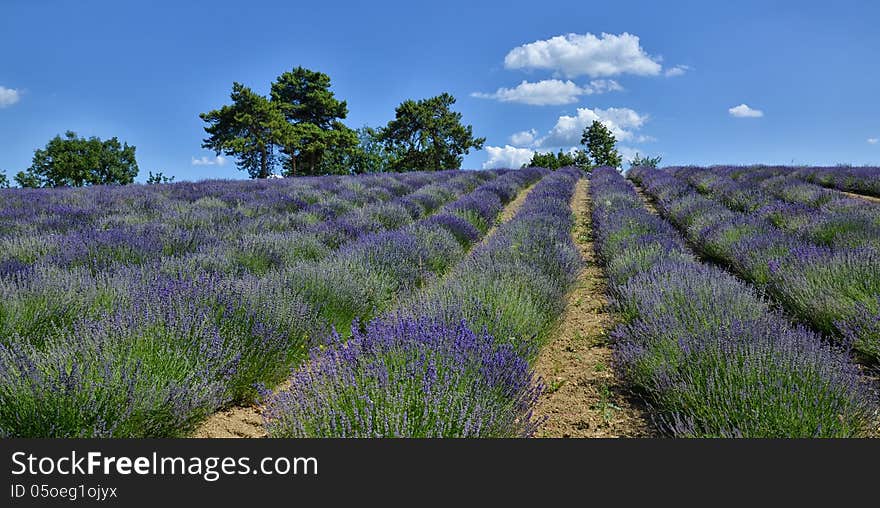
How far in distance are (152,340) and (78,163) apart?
1913 inches

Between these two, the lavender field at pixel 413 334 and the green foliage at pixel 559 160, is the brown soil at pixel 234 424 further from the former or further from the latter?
the green foliage at pixel 559 160

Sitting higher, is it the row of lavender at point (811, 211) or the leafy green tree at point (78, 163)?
the leafy green tree at point (78, 163)

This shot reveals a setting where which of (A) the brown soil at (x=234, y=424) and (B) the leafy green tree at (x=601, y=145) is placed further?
(B) the leafy green tree at (x=601, y=145)

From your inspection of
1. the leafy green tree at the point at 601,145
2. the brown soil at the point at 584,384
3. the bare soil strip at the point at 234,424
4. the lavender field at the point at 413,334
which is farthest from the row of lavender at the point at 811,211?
the leafy green tree at the point at 601,145

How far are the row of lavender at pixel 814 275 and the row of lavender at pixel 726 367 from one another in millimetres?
526

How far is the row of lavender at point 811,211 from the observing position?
17.0 feet

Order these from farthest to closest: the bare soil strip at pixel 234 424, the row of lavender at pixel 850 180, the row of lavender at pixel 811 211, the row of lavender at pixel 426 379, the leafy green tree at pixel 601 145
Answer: the leafy green tree at pixel 601 145
the row of lavender at pixel 850 180
the row of lavender at pixel 811 211
the bare soil strip at pixel 234 424
the row of lavender at pixel 426 379

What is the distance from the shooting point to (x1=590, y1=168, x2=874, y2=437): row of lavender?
75.3 inches

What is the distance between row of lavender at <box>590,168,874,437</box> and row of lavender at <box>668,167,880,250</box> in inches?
95.0

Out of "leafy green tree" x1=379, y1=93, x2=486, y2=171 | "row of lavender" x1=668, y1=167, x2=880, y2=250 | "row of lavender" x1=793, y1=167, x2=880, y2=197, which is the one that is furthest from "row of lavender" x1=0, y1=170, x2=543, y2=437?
"leafy green tree" x1=379, y1=93, x2=486, y2=171

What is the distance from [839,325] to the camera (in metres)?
3.04

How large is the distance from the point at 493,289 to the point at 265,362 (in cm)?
149

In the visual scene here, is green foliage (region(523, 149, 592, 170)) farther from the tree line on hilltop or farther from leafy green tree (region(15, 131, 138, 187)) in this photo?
leafy green tree (region(15, 131, 138, 187))

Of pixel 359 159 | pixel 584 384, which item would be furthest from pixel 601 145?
pixel 584 384
